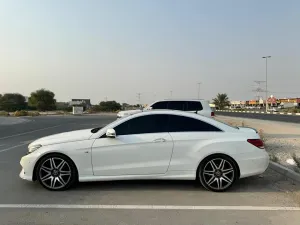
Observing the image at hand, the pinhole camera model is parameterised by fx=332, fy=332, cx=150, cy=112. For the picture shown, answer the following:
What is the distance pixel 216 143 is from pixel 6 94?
389 feet

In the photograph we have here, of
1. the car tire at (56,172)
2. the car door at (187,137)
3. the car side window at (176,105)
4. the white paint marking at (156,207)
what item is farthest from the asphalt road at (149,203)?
the car side window at (176,105)

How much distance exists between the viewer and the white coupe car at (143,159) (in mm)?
6078

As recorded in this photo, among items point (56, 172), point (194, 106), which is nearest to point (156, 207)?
point (56, 172)

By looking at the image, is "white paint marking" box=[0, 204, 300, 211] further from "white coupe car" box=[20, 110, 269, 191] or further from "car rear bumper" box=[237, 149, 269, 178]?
"car rear bumper" box=[237, 149, 269, 178]

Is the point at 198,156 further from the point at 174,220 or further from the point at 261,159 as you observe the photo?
the point at 174,220

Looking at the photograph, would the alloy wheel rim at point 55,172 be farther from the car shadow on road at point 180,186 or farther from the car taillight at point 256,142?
the car taillight at point 256,142

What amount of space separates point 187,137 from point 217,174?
867 mm

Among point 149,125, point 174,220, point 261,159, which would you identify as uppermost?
point 149,125

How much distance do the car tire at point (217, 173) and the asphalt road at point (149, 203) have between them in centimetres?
17

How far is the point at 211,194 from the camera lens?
5.98m

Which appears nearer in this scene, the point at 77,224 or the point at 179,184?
the point at 77,224

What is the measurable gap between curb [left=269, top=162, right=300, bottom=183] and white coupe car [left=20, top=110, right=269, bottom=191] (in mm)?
1202

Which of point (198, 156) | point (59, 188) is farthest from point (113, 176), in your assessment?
point (198, 156)

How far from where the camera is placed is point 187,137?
6.19 metres
